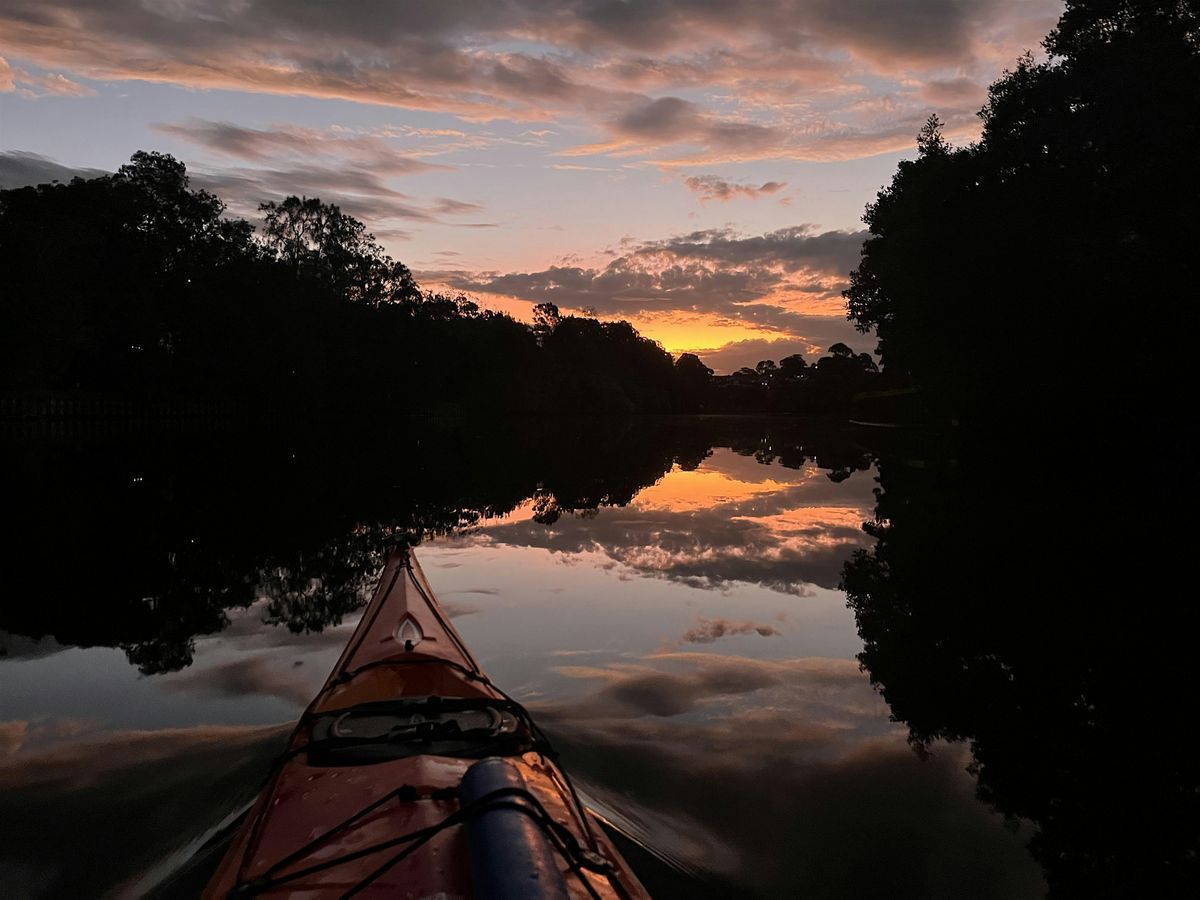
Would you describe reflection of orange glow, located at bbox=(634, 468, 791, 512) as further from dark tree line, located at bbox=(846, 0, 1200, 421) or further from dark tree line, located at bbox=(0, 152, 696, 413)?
dark tree line, located at bbox=(0, 152, 696, 413)

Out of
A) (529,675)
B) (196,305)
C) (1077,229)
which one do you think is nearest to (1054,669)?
(529,675)

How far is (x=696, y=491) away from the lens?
20.2 meters

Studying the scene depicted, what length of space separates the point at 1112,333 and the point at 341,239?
5556cm

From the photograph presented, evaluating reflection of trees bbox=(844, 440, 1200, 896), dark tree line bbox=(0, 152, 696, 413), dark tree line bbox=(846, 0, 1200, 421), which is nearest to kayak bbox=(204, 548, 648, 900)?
reflection of trees bbox=(844, 440, 1200, 896)

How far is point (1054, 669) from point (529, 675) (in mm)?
4301

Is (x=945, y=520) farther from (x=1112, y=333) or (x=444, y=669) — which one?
(x=1112, y=333)

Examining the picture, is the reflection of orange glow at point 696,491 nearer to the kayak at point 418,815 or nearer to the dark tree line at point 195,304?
the kayak at point 418,815

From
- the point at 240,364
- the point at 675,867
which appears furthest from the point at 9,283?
the point at 675,867

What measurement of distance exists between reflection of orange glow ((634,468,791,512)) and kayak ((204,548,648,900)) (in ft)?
41.4

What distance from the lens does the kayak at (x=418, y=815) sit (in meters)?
2.70

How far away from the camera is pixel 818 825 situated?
452 centimetres

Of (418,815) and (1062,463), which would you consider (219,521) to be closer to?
(418,815)

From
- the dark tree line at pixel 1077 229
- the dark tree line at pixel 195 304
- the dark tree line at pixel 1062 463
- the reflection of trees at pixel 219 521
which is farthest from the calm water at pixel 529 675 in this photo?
the dark tree line at pixel 195 304

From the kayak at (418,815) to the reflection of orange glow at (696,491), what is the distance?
12611 millimetres
